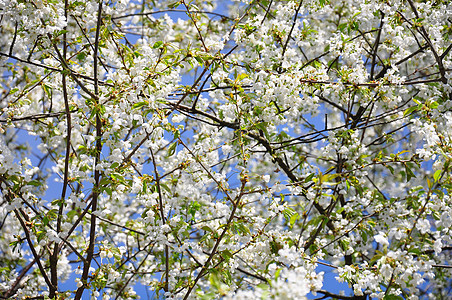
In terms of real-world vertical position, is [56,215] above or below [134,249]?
below

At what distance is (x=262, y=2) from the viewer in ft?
13.9

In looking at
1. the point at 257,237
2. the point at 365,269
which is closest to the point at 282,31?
the point at 257,237

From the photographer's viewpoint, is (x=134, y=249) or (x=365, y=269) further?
(x=134, y=249)

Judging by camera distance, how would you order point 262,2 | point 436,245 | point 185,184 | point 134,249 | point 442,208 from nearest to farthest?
point 436,245 → point 442,208 → point 185,184 → point 262,2 → point 134,249

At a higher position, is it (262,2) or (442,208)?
(262,2)

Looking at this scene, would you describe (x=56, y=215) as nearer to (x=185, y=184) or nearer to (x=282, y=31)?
(x=185, y=184)

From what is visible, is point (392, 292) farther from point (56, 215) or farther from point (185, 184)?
point (56, 215)

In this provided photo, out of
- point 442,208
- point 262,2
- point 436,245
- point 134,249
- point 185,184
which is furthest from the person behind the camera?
point 134,249

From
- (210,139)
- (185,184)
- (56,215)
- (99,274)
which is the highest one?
(210,139)

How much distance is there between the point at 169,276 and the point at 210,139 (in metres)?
1.28

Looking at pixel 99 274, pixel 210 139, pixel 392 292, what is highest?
pixel 210 139

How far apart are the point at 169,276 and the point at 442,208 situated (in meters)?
1.90

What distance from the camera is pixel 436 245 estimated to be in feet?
8.16

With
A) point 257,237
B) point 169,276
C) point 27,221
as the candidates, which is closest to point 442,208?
point 257,237
